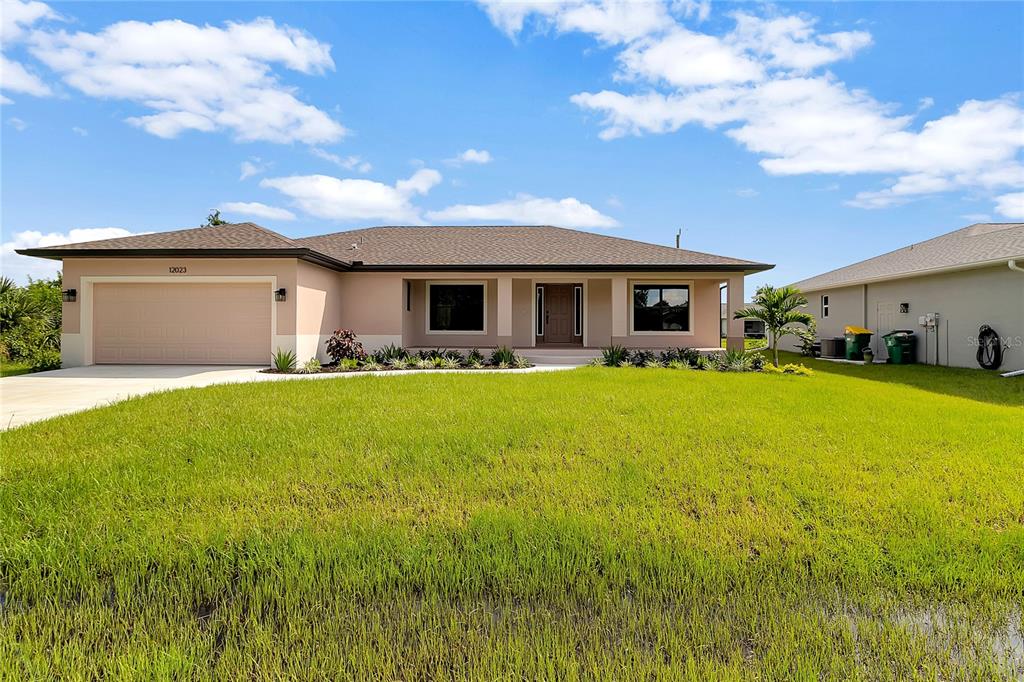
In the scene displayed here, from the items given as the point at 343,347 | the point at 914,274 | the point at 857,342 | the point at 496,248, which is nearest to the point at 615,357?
the point at 496,248

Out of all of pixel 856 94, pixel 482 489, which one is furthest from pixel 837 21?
pixel 482 489

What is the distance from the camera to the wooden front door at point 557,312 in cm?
1830

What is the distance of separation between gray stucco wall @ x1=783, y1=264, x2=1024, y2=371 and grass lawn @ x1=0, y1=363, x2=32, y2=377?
26.6 metres

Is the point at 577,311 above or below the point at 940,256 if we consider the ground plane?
below

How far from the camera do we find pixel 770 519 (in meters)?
3.71

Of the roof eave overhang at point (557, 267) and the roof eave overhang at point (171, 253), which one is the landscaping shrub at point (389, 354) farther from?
the roof eave overhang at point (171, 253)

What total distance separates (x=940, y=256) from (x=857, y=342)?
3817 mm

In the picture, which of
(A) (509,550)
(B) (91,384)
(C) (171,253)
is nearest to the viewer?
(A) (509,550)

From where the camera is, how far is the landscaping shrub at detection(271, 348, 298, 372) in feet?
41.8

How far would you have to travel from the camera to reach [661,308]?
56.2 ft

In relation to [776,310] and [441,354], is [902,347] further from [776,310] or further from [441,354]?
[441,354]

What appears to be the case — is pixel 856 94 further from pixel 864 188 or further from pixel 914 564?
pixel 914 564

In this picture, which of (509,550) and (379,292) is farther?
(379,292)

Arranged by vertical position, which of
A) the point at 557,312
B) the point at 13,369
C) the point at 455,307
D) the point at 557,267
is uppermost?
the point at 557,267
